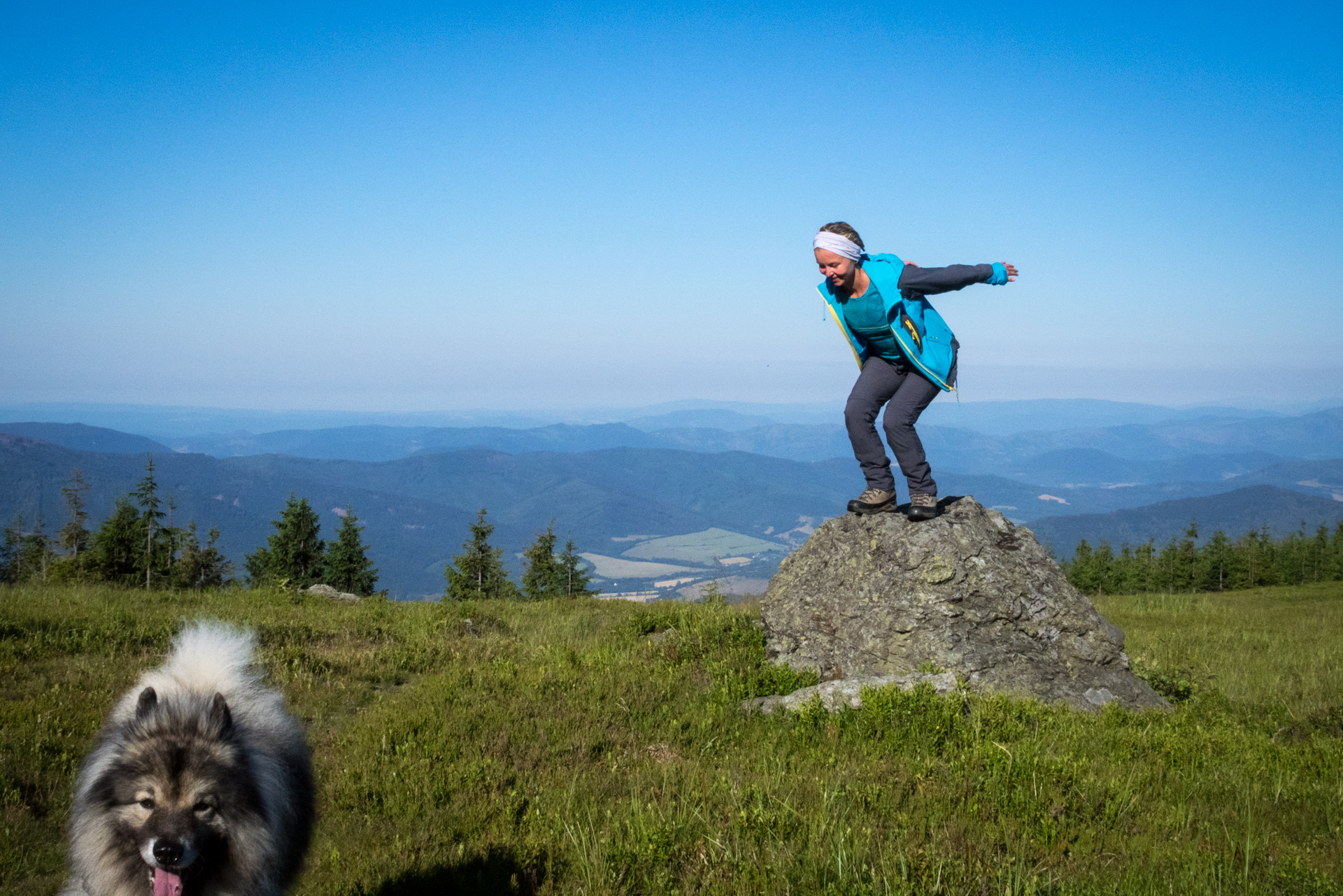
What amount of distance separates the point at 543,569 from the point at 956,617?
51644 mm

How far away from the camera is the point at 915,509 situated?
8820 mm

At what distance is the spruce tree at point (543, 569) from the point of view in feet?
186

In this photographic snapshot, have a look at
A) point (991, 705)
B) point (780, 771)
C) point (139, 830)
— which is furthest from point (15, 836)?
point (991, 705)

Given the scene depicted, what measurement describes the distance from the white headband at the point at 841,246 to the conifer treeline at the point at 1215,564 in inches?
2866

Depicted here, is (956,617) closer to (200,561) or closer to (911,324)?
(911,324)

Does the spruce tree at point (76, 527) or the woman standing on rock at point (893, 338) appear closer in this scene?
the woman standing on rock at point (893, 338)

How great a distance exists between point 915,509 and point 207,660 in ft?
23.4

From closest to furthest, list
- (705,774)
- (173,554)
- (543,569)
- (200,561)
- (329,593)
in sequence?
(705,774) < (329,593) < (543,569) < (173,554) < (200,561)

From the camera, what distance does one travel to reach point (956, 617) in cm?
823

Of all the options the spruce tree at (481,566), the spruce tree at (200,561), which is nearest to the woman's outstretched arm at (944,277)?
the spruce tree at (481,566)

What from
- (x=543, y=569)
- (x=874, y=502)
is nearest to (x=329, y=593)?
(x=874, y=502)

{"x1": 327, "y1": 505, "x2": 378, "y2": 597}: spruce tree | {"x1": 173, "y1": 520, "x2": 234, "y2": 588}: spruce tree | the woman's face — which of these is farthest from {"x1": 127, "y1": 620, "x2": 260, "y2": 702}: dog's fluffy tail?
{"x1": 173, "y1": 520, "x2": 234, "y2": 588}: spruce tree

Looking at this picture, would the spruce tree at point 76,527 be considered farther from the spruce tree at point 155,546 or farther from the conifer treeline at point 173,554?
the spruce tree at point 155,546

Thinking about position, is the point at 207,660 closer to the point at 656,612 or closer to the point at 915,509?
the point at 915,509
